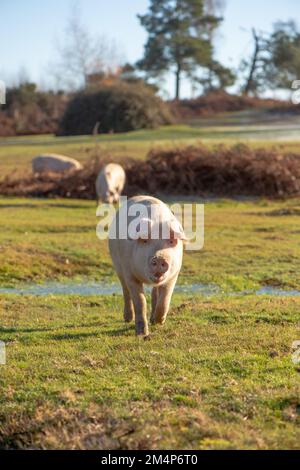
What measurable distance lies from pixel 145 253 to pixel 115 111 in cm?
4164

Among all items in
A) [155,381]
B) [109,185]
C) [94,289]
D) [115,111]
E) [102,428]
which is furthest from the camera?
[115,111]

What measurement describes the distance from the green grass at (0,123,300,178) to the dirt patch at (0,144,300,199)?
1.86 meters

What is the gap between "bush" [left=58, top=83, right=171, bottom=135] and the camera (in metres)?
49.4

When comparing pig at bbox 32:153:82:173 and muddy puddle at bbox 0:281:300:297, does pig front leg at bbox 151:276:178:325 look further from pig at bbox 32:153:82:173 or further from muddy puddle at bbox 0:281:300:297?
pig at bbox 32:153:82:173

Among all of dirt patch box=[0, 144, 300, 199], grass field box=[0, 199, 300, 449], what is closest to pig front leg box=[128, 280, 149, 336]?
grass field box=[0, 199, 300, 449]

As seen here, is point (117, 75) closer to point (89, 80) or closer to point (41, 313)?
point (89, 80)

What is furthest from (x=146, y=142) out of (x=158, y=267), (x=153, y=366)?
(x=153, y=366)

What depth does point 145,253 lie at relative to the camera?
343 inches

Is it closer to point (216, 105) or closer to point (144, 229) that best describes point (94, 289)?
point (144, 229)

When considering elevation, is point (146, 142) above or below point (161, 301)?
above

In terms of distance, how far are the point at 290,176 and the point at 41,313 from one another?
1630 centimetres

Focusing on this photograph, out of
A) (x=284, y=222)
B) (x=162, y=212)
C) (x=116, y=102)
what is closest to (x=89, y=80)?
(x=116, y=102)

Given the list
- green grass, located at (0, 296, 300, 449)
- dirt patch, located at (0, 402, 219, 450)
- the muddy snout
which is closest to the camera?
dirt patch, located at (0, 402, 219, 450)

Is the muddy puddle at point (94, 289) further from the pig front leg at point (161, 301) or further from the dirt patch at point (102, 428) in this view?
the dirt patch at point (102, 428)
